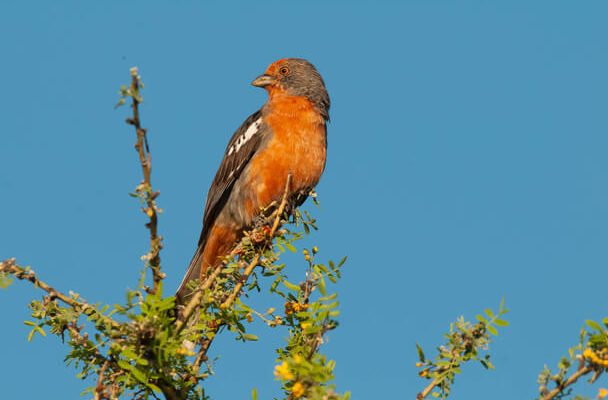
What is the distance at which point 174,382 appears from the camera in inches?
129

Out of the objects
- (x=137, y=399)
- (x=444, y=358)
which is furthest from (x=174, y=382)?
(x=444, y=358)

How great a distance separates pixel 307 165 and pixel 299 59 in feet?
6.27

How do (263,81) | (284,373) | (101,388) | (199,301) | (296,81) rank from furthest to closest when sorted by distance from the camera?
1. (263,81)
2. (296,81)
3. (199,301)
4. (101,388)
5. (284,373)

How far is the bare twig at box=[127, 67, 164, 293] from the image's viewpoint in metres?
2.78

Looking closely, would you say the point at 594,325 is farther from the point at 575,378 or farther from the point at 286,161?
the point at 286,161

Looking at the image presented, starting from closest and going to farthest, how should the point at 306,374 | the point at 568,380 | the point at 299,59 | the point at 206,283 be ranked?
the point at 306,374 < the point at 568,380 < the point at 206,283 < the point at 299,59

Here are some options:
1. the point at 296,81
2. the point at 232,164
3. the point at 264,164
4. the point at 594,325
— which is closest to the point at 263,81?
the point at 296,81

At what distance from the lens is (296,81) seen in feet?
26.9

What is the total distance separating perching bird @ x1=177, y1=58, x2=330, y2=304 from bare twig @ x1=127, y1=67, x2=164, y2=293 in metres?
3.64

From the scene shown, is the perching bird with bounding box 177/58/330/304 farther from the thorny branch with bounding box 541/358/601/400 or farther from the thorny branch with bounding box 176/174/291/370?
the thorny branch with bounding box 541/358/601/400

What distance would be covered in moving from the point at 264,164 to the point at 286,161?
221 millimetres

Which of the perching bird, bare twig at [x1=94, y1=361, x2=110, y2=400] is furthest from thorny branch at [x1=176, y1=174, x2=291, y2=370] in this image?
the perching bird

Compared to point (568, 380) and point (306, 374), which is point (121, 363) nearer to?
point (306, 374)

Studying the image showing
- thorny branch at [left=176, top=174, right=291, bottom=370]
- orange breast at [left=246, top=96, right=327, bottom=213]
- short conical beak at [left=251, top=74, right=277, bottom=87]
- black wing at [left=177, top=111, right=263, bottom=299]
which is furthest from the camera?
short conical beak at [left=251, top=74, right=277, bottom=87]
